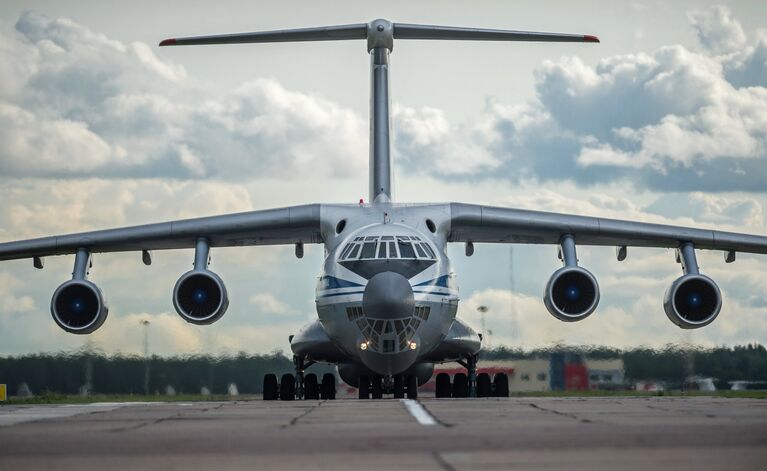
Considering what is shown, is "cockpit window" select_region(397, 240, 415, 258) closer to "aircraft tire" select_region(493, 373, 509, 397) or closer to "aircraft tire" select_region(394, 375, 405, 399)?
"aircraft tire" select_region(394, 375, 405, 399)

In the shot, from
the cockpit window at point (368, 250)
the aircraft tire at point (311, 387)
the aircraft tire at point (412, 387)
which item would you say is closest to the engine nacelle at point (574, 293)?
the aircraft tire at point (412, 387)

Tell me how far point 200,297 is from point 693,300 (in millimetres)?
7002

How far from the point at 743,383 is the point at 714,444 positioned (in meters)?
16.5

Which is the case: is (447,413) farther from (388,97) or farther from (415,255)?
(388,97)

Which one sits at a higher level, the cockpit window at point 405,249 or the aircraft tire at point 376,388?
the cockpit window at point 405,249

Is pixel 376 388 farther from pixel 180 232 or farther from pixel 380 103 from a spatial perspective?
pixel 380 103

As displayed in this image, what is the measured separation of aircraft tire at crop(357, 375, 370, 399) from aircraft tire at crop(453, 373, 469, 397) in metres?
1.41

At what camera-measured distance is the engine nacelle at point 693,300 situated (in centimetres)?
1877

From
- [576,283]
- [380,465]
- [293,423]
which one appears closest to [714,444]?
[380,465]

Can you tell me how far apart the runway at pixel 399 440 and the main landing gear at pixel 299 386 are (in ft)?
29.4

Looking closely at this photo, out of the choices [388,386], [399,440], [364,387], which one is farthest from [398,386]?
[399,440]

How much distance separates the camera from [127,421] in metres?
10.2

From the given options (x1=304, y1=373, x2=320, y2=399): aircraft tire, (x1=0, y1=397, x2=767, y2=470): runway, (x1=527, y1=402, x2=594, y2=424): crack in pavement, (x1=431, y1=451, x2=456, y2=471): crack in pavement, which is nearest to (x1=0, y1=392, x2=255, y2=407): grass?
(x1=304, y1=373, x2=320, y2=399): aircraft tire

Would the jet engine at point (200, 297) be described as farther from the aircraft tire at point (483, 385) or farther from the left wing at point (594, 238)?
the aircraft tire at point (483, 385)
